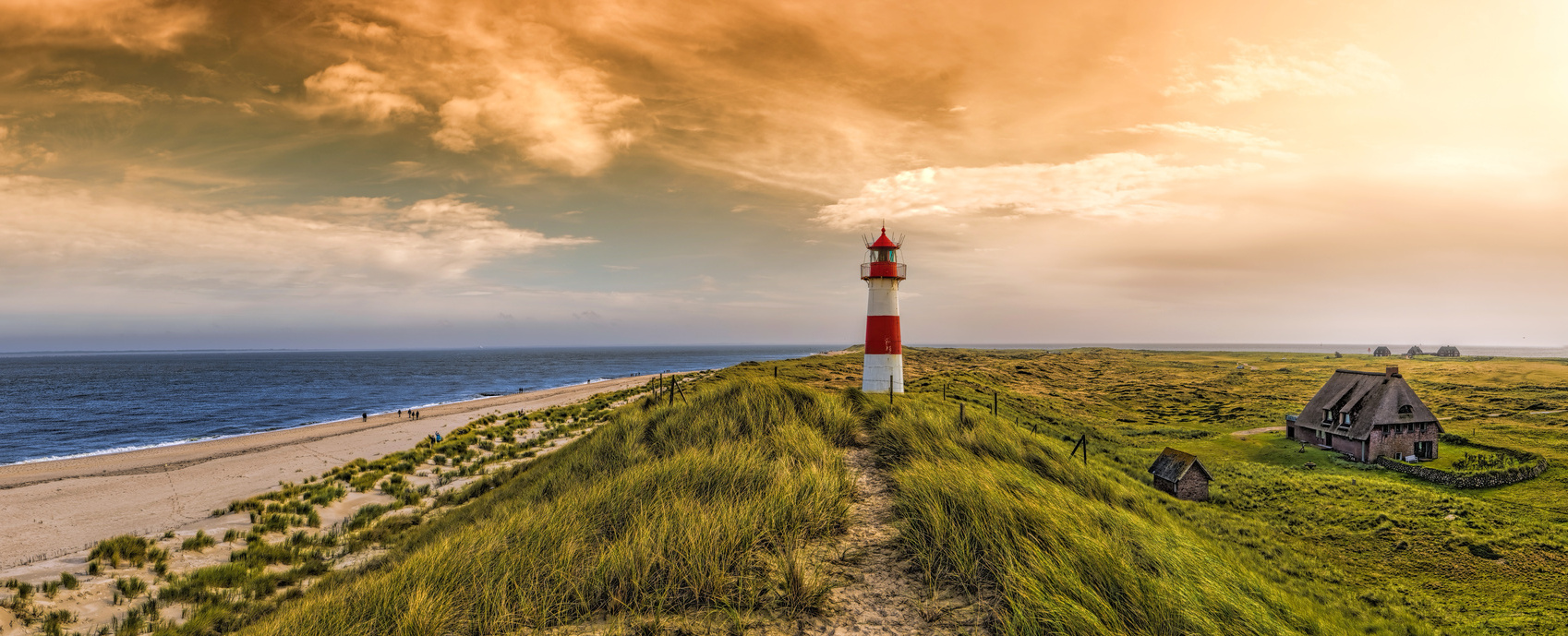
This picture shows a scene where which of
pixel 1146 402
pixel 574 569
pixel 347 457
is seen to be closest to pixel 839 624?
pixel 574 569

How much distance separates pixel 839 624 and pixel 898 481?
3344 millimetres

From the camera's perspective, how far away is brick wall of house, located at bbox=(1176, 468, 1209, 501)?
20688mm

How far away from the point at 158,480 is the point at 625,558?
110 ft

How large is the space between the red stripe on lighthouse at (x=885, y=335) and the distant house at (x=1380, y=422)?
27.0 meters

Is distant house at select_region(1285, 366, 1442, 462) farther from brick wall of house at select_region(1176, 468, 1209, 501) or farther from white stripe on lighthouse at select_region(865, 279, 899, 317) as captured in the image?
white stripe on lighthouse at select_region(865, 279, 899, 317)

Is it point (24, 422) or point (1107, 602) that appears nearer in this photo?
point (1107, 602)

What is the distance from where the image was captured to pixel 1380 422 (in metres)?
28.1

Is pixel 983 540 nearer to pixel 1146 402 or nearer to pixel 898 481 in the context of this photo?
pixel 898 481

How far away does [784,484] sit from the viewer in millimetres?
6770

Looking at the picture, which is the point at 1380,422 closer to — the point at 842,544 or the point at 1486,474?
the point at 1486,474

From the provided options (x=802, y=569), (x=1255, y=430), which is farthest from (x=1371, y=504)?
(x=802, y=569)

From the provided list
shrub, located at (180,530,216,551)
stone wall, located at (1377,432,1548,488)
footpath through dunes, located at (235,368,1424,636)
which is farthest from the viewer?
stone wall, located at (1377,432,1548,488)

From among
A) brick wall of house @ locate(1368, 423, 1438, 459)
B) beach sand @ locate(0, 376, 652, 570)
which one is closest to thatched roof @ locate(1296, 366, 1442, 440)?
brick wall of house @ locate(1368, 423, 1438, 459)

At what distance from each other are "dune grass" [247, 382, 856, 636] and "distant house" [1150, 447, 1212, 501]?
19.1 m
